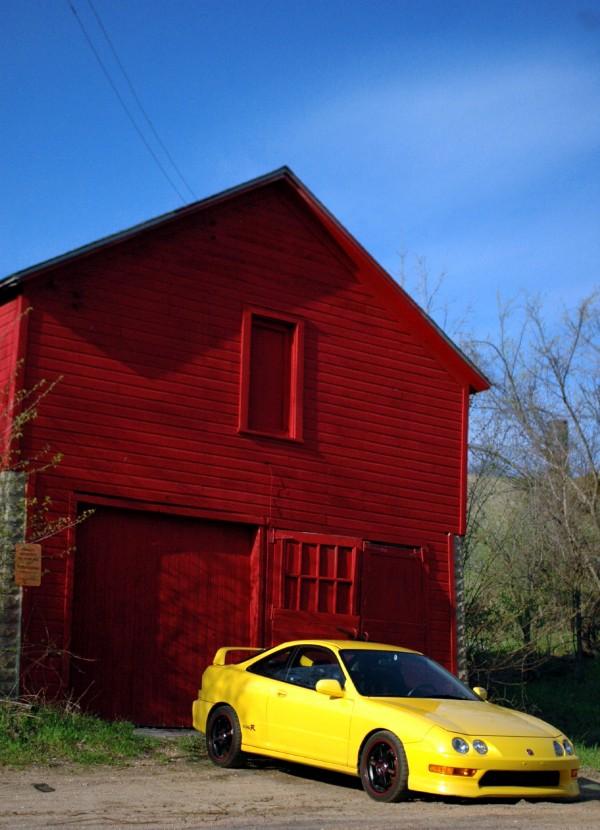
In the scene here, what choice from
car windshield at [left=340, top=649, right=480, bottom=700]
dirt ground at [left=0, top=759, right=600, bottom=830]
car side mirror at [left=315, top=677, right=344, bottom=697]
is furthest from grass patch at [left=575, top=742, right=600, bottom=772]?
car side mirror at [left=315, top=677, right=344, bottom=697]

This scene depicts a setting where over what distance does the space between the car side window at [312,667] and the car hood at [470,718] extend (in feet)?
2.54

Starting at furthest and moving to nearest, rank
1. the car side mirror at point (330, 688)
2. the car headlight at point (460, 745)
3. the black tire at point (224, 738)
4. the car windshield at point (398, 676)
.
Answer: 1. the black tire at point (224, 738)
2. the car windshield at point (398, 676)
3. the car side mirror at point (330, 688)
4. the car headlight at point (460, 745)

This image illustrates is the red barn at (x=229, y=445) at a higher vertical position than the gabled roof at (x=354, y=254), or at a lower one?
lower

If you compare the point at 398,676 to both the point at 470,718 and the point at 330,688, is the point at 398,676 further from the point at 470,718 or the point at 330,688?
the point at 470,718

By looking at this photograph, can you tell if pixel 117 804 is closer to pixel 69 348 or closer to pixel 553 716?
pixel 69 348

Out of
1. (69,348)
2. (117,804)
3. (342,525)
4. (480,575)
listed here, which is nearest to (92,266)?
(69,348)

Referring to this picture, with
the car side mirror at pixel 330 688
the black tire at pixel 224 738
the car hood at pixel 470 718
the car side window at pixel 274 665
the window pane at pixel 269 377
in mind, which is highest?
the window pane at pixel 269 377

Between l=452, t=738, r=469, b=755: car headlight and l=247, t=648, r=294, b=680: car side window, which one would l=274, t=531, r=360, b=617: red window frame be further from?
l=452, t=738, r=469, b=755: car headlight

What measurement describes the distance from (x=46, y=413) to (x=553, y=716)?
16.0 meters

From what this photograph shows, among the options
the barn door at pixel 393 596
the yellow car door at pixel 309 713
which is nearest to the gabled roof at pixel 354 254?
the barn door at pixel 393 596

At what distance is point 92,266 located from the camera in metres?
15.2

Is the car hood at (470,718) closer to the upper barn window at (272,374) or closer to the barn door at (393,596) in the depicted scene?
the barn door at (393,596)

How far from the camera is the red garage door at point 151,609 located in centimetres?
1445

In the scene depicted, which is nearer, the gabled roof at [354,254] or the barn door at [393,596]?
the gabled roof at [354,254]
